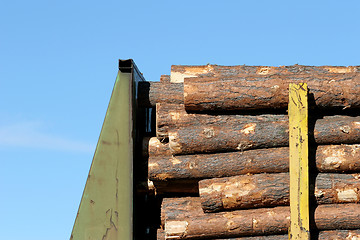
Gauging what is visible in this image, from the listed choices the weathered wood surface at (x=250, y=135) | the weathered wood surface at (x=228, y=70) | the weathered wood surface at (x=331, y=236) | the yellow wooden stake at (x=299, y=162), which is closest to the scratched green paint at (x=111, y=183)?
the weathered wood surface at (x=250, y=135)

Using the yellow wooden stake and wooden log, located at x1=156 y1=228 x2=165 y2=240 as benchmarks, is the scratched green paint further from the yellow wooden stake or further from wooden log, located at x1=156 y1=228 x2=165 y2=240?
the yellow wooden stake

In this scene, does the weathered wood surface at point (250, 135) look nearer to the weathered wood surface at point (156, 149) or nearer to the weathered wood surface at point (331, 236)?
the weathered wood surface at point (156, 149)

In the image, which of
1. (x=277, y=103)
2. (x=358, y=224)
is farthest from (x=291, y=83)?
(x=358, y=224)

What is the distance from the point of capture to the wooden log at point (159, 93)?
718 cm

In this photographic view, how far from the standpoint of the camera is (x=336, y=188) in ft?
21.2

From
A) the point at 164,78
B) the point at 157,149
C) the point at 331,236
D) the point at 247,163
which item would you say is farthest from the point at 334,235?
the point at 164,78

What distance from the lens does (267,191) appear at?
6.43m

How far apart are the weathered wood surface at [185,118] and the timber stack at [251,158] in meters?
0.01

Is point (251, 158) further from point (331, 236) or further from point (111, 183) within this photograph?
point (111, 183)

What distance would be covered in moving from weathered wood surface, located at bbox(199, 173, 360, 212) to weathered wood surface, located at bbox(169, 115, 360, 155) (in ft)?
1.39

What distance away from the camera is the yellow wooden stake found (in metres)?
6.24

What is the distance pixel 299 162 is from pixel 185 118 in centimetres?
155

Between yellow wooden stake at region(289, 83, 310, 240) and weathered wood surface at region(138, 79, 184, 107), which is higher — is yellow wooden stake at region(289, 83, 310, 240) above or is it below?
below

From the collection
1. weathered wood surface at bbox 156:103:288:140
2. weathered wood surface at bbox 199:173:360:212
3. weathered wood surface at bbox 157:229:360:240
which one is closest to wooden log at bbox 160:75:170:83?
weathered wood surface at bbox 156:103:288:140
